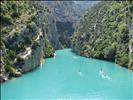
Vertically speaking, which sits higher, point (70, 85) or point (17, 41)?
point (17, 41)

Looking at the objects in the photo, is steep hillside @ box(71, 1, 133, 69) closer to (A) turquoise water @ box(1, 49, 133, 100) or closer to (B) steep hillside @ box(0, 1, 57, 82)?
(A) turquoise water @ box(1, 49, 133, 100)

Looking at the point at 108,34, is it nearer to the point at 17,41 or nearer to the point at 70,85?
the point at 17,41

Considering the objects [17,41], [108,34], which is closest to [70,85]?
[17,41]

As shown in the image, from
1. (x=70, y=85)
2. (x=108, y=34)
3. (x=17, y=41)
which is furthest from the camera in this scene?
(x=108, y=34)

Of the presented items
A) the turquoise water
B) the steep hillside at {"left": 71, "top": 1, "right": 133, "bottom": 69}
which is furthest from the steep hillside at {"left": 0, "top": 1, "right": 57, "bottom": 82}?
the steep hillside at {"left": 71, "top": 1, "right": 133, "bottom": 69}

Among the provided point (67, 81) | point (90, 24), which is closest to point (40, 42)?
point (67, 81)
